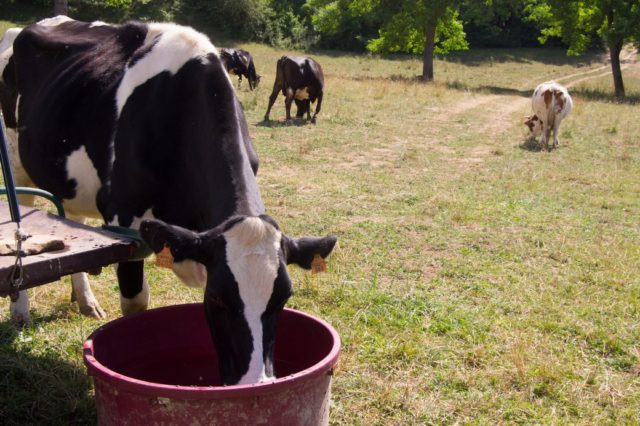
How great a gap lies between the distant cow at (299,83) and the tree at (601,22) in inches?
660

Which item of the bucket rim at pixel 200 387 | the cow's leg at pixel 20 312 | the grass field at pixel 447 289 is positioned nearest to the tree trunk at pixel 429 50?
the grass field at pixel 447 289

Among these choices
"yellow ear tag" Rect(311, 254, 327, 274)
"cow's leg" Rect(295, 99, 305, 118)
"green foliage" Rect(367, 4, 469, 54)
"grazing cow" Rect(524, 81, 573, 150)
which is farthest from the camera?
"green foliage" Rect(367, 4, 469, 54)

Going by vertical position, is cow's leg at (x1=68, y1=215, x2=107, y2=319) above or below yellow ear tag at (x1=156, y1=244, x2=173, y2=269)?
below

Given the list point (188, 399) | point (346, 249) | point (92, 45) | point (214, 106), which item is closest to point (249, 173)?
point (214, 106)

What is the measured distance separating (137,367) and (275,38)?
152 ft

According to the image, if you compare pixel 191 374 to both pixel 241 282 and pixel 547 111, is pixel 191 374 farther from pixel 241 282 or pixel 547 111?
pixel 547 111

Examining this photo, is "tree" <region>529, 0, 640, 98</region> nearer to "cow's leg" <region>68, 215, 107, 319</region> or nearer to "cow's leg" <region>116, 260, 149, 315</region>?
"cow's leg" <region>68, 215, 107, 319</region>

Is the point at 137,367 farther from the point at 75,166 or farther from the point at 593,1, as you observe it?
the point at 593,1

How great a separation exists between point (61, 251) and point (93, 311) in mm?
2320

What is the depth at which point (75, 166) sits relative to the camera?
440 cm

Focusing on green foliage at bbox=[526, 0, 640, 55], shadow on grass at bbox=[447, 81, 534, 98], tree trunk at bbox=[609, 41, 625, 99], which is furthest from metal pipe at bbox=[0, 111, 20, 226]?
green foliage at bbox=[526, 0, 640, 55]

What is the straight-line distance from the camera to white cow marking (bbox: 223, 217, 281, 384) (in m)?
2.64

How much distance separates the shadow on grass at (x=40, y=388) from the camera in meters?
3.55

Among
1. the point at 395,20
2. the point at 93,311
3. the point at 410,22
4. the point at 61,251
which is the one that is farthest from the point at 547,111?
the point at 395,20
